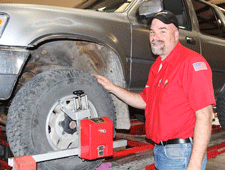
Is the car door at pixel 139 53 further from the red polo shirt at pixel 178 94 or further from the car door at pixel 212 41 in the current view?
the car door at pixel 212 41

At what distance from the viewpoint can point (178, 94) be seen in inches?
74.4

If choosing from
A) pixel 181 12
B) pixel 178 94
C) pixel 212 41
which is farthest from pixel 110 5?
pixel 212 41

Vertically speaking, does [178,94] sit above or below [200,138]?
above

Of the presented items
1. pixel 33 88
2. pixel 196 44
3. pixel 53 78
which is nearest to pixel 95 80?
pixel 53 78

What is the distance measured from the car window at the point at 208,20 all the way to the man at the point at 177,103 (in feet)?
5.93

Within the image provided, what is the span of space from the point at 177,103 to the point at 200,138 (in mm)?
319

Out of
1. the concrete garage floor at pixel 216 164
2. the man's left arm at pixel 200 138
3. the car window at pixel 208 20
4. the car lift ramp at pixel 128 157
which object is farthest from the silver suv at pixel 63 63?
the concrete garage floor at pixel 216 164

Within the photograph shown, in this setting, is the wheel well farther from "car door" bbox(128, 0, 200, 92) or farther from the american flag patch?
the american flag patch

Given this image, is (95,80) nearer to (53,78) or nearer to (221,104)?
(53,78)

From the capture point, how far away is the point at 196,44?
3396 millimetres

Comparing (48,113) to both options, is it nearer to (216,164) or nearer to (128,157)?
(128,157)

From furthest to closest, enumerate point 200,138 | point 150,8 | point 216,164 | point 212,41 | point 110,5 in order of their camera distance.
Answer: point 216,164 < point 212,41 < point 110,5 < point 150,8 < point 200,138

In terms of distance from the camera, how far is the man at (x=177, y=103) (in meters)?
1.70

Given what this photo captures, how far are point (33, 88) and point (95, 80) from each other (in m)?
0.50
